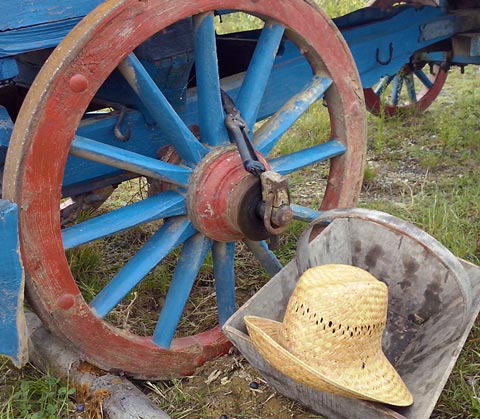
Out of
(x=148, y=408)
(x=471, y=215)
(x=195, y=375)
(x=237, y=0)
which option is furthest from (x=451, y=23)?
(x=148, y=408)

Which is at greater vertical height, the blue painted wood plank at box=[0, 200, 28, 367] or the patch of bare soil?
the blue painted wood plank at box=[0, 200, 28, 367]

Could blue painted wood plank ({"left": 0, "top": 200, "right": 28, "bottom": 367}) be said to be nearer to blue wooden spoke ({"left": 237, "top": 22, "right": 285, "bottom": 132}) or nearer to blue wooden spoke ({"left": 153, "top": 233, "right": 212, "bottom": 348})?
blue wooden spoke ({"left": 153, "top": 233, "right": 212, "bottom": 348})

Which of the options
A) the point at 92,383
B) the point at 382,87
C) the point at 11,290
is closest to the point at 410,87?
the point at 382,87

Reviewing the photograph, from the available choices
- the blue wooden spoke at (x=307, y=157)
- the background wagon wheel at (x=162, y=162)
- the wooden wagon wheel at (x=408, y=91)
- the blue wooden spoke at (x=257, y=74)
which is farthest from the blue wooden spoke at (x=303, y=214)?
Answer: the wooden wagon wheel at (x=408, y=91)

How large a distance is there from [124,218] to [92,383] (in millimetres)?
529

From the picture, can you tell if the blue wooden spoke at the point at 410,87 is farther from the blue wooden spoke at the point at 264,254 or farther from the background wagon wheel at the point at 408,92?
the blue wooden spoke at the point at 264,254

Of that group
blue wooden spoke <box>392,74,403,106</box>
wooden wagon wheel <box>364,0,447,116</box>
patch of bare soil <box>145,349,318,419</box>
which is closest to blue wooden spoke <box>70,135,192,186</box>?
patch of bare soil <box>145,349,318,419</box>

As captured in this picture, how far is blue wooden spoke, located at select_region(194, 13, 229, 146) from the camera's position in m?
1.95

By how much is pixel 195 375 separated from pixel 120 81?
3.19 ft

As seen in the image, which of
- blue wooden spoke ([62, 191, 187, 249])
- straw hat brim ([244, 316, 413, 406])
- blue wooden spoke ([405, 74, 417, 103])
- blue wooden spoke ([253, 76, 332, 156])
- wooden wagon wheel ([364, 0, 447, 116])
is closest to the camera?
straw hat brim ([244, 316, 413, 406])

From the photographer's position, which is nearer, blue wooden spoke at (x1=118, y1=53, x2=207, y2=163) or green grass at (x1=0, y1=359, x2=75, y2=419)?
blue wooden spoke at (x1=118, y1=53, x2=207, y2=163)

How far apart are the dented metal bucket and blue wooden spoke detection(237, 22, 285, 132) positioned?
16.7 inches

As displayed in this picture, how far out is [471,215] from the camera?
3.19m

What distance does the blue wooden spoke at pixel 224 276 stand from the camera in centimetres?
228
